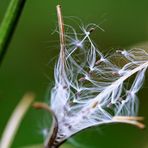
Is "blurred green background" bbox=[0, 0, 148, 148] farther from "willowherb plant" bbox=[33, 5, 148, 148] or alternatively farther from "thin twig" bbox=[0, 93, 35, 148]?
"willowherb plant" bbox=[33, 5, 148, 148]

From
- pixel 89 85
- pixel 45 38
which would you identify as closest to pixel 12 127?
pixel 89 85

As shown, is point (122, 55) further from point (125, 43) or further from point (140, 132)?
point (125, 43)

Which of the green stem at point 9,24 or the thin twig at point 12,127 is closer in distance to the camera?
the green stem at point 9,24

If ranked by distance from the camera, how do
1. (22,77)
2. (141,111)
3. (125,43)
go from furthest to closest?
(125,43) < (22,77) < (141,111)

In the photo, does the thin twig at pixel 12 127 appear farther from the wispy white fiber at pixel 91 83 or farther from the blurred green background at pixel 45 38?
the blurred green background at pixel 45 38

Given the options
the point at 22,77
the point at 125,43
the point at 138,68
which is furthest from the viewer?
the point at 125,43

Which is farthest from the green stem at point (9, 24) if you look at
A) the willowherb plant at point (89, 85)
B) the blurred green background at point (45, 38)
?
the blurred green background at point (45, 38)

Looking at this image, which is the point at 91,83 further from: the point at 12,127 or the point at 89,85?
the point at 12,127

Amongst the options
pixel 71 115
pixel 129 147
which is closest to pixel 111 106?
pixel 71 115

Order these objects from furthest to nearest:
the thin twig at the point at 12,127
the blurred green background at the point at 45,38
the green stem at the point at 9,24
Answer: the blurred green background at the point at 45,38 → the thin twig at the point at 12,127 → the green stem at the point at 9,24
